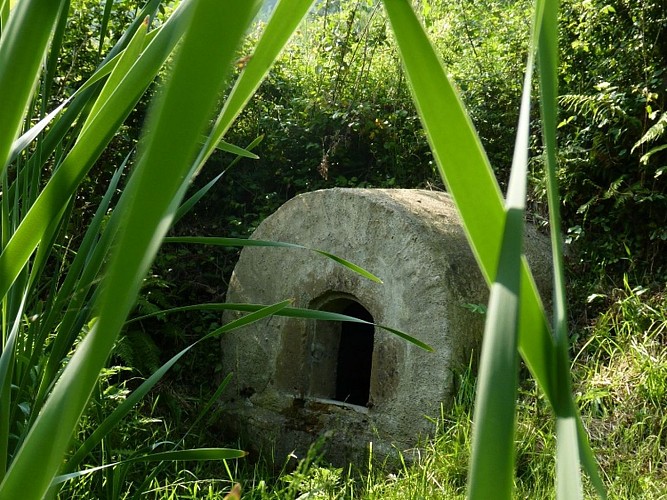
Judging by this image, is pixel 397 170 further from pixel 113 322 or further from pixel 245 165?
pixel 113 322

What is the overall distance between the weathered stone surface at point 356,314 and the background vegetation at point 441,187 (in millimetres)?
212

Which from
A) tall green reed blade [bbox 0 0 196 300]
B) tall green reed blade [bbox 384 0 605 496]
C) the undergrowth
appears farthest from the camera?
the undergrowth

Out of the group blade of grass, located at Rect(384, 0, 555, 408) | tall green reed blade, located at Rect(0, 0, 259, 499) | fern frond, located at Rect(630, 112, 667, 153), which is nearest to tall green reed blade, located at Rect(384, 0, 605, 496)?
blade of grass, located at Rect(384, 0, 555, 408)

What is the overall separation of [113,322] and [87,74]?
586cm

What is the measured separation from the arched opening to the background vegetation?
0.60 metres

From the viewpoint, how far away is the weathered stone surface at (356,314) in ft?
13.2

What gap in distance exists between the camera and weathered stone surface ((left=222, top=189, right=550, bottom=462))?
4035 mm

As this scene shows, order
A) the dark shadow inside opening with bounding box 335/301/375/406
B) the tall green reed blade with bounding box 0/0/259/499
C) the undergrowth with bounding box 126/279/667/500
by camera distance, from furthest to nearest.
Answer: the dark shadow inside opening with bounding box 335/301/375/406, the undergrowth with bounding box 126/279/667/500, the tall green reed blade with bounding box 0/0/259/499

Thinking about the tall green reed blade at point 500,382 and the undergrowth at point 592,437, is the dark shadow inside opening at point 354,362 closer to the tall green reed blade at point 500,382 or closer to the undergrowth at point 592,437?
the undergrowth at point 592,437

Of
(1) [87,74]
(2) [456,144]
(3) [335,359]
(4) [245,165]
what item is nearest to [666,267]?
(3) [335,359]

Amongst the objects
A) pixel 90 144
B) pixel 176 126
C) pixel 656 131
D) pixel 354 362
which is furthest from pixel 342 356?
Answer: pixel 176 126

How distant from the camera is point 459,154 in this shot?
0.35m

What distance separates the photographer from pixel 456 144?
0.35 m

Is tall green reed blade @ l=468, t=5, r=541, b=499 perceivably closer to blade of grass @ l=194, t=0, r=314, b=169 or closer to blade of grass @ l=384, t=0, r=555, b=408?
blade of grass @ l=384, t=0, r=555, b=408
